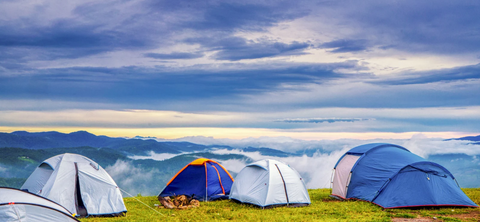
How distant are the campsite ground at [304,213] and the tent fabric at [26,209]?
12.6ft

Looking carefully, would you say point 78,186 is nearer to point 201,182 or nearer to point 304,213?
point 201,182

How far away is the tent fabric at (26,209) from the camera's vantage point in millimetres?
9250

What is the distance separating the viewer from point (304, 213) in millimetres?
15211

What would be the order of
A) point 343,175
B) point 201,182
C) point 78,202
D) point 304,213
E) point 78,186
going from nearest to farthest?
point 78,202, point 78,186, point 304,213, point 201,182, point 343,175

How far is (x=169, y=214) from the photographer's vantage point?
1525 cm

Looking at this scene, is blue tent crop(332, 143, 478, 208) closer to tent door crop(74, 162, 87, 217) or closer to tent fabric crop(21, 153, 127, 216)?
tent fabric crop(21, 153, 127, 216)

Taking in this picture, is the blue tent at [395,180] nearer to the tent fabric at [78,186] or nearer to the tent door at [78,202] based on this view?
the tent fabric at [78,186]

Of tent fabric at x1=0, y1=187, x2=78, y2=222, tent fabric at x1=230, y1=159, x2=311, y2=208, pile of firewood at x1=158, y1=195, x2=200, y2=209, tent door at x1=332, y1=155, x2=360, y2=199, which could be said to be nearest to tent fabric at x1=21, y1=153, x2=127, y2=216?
pile of firewood at x1=158, y1=195, x2=200, y2=209

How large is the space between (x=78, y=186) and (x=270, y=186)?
792 cm

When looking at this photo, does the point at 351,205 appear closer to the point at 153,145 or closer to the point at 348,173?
the point at 348,173

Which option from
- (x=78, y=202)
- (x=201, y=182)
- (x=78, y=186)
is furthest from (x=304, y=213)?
(x=78, y=186)

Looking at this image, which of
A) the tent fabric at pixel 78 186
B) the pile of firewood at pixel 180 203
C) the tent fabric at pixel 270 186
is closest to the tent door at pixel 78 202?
the tent fabric at pixel 78 186

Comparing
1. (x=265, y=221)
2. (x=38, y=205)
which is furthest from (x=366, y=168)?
(x=38, y=205)

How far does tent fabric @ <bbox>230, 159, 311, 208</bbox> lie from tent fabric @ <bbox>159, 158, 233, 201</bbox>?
1345mm
